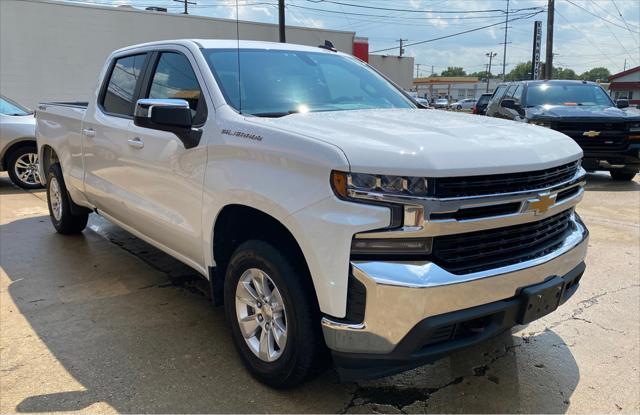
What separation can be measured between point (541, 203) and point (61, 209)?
515 cm

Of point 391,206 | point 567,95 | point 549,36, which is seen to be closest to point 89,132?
point 391,206

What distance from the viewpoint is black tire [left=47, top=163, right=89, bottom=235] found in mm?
5836

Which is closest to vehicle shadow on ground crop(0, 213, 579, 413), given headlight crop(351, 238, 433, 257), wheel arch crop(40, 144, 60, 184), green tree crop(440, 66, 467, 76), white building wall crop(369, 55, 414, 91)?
headlight crop(351, 238, 433, 257)

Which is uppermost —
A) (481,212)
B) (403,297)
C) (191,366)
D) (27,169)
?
(481,212)

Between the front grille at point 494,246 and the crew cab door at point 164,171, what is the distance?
154 centimetres

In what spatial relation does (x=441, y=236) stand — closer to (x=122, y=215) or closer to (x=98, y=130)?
(x=122, y=215)

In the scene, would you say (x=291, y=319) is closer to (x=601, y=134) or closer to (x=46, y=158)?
(x=46, y=158)

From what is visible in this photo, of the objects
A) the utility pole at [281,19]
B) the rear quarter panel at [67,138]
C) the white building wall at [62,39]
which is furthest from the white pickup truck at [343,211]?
the utility pole at [281,19]

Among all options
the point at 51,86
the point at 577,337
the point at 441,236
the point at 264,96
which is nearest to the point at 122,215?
the point at 264,96

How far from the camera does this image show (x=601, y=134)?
9.23 m

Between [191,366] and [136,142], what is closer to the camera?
[191,366]

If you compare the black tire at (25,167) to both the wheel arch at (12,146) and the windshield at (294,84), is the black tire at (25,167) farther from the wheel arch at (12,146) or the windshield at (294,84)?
the windshield at (294,84)

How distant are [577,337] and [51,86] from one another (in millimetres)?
20941

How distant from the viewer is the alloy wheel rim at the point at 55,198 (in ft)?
19.5
